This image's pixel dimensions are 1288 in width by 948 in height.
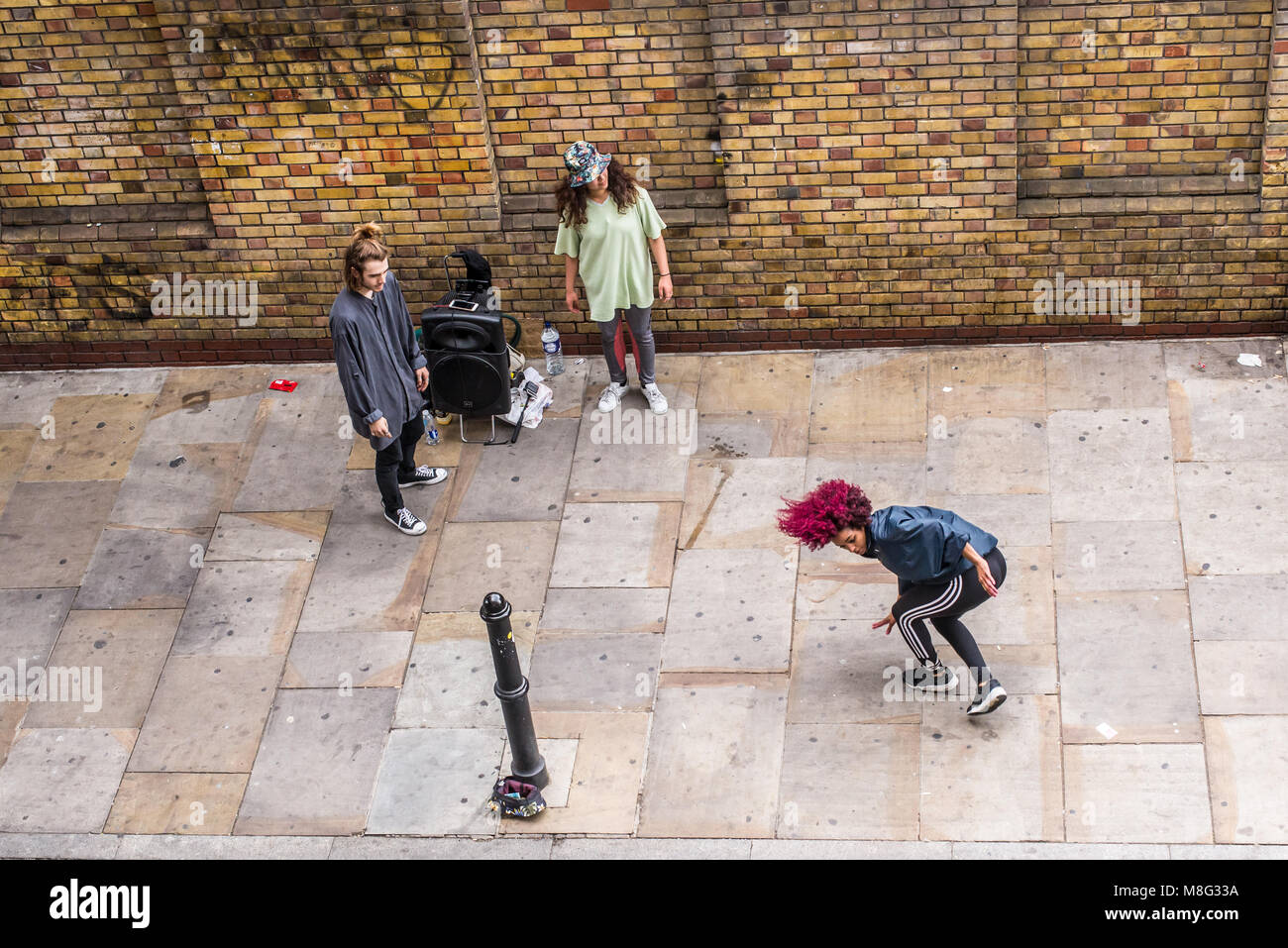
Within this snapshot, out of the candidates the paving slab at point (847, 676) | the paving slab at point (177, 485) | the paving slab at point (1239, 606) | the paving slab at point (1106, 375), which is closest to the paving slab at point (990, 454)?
the paving slab at point (1106, 375)

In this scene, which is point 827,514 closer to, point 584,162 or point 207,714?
point 584,162

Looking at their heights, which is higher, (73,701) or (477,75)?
(477,75)

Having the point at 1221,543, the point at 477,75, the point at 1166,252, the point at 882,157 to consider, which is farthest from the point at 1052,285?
the point at 477,75

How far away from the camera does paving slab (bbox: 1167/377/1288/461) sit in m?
8.64

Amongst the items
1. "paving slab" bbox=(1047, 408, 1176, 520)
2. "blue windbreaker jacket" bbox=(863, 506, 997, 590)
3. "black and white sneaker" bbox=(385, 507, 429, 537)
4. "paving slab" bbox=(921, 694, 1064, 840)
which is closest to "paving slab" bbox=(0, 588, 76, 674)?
"black and white sneaker" bbox=(385, 507, 429, 537)

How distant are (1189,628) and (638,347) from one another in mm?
3694

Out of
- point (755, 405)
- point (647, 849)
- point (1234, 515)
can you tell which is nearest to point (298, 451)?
point (755, 405)

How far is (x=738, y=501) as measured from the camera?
347 inches

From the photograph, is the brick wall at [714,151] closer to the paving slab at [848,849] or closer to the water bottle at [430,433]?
the water bottle at [430,433]

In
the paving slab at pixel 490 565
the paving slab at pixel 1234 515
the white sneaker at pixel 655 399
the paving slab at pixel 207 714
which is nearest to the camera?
the paving slab at pixel 207 714

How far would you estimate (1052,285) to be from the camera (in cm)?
953

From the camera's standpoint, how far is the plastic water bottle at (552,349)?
9883mm

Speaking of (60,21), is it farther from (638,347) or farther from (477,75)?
Answer: (638,347)

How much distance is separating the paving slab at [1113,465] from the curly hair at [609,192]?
2863mm
